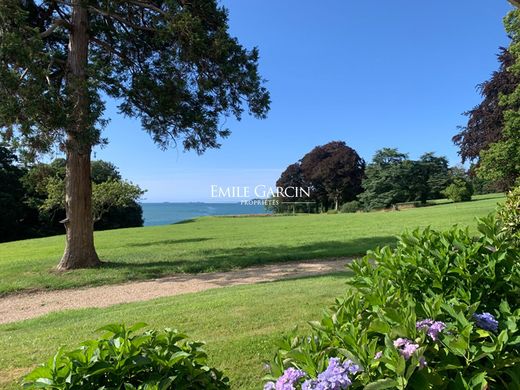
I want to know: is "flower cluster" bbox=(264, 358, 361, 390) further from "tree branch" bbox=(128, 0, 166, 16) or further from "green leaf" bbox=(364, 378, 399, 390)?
"tree branch" bbox=(128, 0, 166, 16)

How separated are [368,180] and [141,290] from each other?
4595 cm

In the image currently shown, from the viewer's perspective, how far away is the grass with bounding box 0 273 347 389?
11.8ft

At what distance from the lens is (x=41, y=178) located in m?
13.9

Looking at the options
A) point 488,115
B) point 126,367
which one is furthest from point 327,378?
point 488,115

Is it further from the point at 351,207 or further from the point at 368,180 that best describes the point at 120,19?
the point at 368,180

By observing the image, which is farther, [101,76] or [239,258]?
[239,258]

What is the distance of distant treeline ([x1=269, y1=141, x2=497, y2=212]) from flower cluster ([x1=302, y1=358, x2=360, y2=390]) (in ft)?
150

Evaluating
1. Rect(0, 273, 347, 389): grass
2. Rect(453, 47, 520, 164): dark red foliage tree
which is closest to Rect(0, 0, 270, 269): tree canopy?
Rect(0, 273, 347, 389): grass

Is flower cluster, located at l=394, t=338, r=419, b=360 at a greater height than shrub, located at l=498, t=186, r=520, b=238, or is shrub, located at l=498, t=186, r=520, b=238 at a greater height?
shrub, located at l=498, t=186, r=520, b=238

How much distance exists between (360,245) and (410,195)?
130 ft

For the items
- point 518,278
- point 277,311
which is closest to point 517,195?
point 277,311

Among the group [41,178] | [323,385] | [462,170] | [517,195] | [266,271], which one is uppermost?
[462,170]

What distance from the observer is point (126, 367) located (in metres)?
1.50

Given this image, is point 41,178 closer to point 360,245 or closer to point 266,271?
point 266,271
